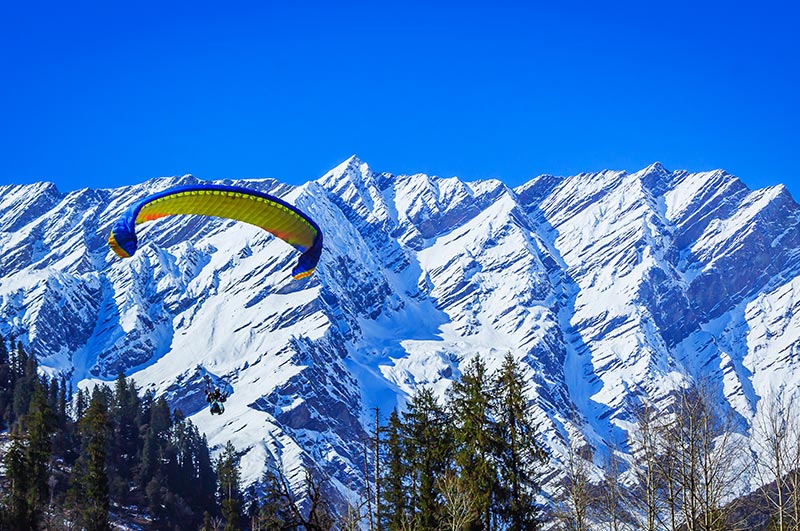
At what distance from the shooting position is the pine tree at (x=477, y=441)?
124ft

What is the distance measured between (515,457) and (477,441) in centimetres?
142

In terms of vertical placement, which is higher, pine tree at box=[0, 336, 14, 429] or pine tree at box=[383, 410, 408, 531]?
pine tree at box=[0, 336, 14, 429]

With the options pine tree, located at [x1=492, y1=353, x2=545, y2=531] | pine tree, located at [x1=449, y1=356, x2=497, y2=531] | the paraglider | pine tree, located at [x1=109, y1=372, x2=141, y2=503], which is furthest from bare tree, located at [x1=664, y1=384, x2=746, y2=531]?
pine tree, located at [x1=109, y1=372, x2=141, y2=503]

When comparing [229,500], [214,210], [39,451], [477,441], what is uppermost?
[39,451]

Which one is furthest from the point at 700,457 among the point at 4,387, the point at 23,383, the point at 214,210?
the point at 4,387

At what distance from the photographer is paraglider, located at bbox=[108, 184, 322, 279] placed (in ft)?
143

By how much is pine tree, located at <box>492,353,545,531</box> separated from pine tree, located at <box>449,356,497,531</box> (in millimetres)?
333

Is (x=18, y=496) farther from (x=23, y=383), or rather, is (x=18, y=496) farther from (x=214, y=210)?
(x=23, y=383)

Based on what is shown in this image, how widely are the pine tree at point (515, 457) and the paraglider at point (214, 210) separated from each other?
11305 millimetres

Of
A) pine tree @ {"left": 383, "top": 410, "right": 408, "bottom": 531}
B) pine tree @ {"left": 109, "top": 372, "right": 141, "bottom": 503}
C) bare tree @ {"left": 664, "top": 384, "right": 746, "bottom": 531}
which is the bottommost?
bare tree @ {"left": 664, "top": 384, "right": 746, "bottom": 531}

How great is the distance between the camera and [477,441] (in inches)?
1526

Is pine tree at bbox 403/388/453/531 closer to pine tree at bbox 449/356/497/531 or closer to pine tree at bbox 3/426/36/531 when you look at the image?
pine tree at bbox 449/356/497/531

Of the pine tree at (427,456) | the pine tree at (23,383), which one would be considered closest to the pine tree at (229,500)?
the pine tree at (23,383)

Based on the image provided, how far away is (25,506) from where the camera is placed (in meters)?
67.1
